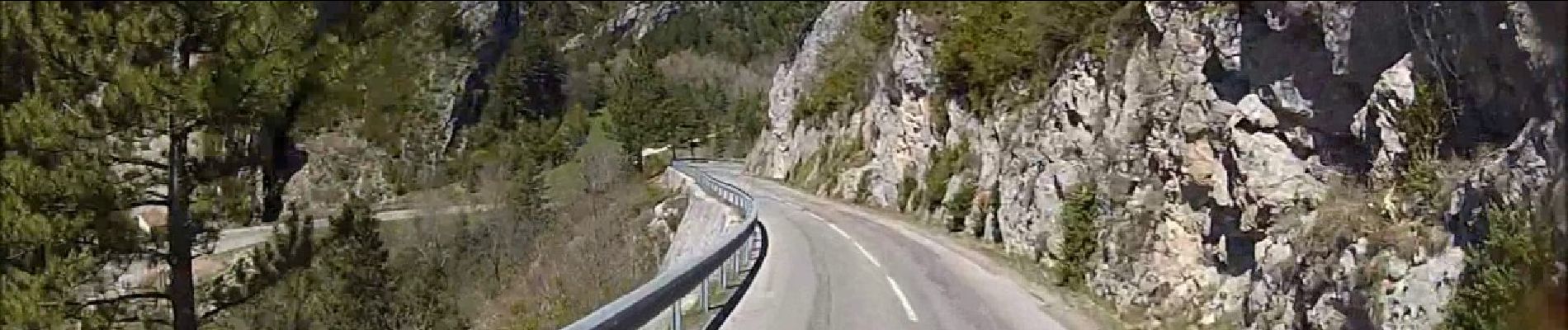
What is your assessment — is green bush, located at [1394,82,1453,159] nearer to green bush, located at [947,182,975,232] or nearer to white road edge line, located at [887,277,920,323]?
white road edge line, located at [887,277,920,323]

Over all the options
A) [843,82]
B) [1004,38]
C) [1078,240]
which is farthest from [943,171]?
[843,82]

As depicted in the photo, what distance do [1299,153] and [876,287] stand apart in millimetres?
6862

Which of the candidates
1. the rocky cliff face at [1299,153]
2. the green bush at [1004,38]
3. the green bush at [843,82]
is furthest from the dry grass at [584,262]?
the green bush at [1004,38]

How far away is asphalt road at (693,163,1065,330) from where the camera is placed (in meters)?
14.6

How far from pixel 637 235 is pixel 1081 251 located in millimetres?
24888

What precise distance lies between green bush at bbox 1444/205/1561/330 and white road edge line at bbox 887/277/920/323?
661 centimetres

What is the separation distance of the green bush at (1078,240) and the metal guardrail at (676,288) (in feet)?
16.7

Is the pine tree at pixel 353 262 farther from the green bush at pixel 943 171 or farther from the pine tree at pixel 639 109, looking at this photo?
the pine tree at pixel 639 109

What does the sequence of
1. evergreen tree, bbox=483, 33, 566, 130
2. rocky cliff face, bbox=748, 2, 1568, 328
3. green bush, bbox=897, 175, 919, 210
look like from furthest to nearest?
evergreen tree, bbox=483, 33, 566, 130 < green bush, bbox=897, 175, 919, 210 < rocky cliff face, bbox=748, 2, 1568, 328

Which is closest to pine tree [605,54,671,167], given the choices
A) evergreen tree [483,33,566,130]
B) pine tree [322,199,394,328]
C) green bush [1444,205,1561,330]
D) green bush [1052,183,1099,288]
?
evergreen tree [483,33,566,130]

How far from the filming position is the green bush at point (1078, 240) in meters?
19.8

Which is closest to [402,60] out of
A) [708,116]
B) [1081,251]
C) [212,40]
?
[212,40]

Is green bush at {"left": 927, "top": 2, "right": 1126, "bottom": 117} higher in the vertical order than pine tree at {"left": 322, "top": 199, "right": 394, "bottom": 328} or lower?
higher

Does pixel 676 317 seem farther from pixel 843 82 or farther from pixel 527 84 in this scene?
pixel 527 84
